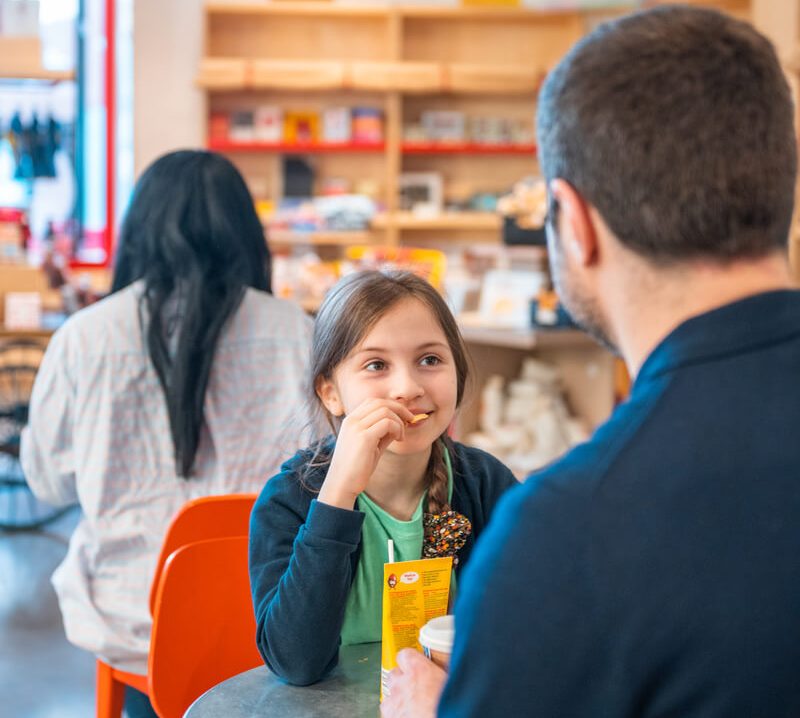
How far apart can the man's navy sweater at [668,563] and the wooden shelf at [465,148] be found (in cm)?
668

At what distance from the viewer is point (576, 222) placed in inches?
33.9

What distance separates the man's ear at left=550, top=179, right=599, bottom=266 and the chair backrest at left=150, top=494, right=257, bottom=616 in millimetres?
1076

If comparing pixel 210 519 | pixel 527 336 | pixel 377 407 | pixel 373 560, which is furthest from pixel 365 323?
pixel 527 336

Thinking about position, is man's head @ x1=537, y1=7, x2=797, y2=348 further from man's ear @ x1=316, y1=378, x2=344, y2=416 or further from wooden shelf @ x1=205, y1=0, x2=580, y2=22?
wooden shelf @ x1=205, y1=0, x2=580, y2=22

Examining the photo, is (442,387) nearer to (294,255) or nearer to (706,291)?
(706,291)

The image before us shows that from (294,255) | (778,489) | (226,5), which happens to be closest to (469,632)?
(778,489)

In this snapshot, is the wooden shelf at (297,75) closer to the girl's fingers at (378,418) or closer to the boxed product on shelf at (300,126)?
the boxed product on shelf at (300,126)

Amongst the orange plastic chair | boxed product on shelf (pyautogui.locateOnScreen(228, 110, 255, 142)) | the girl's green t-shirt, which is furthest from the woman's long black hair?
boxed product on shelf (pyautogui.locateOnScreen(228, 110, 255, 142))

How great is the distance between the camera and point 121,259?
93.0 inches

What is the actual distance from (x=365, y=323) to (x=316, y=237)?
5283mm

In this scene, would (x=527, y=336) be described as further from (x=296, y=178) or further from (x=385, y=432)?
(x=296, y=178)

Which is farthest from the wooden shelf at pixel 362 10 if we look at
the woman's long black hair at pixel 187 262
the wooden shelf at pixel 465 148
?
the woman's long black hair at pixel 187 262

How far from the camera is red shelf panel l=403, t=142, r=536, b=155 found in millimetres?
7340

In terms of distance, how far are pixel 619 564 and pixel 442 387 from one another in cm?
74
